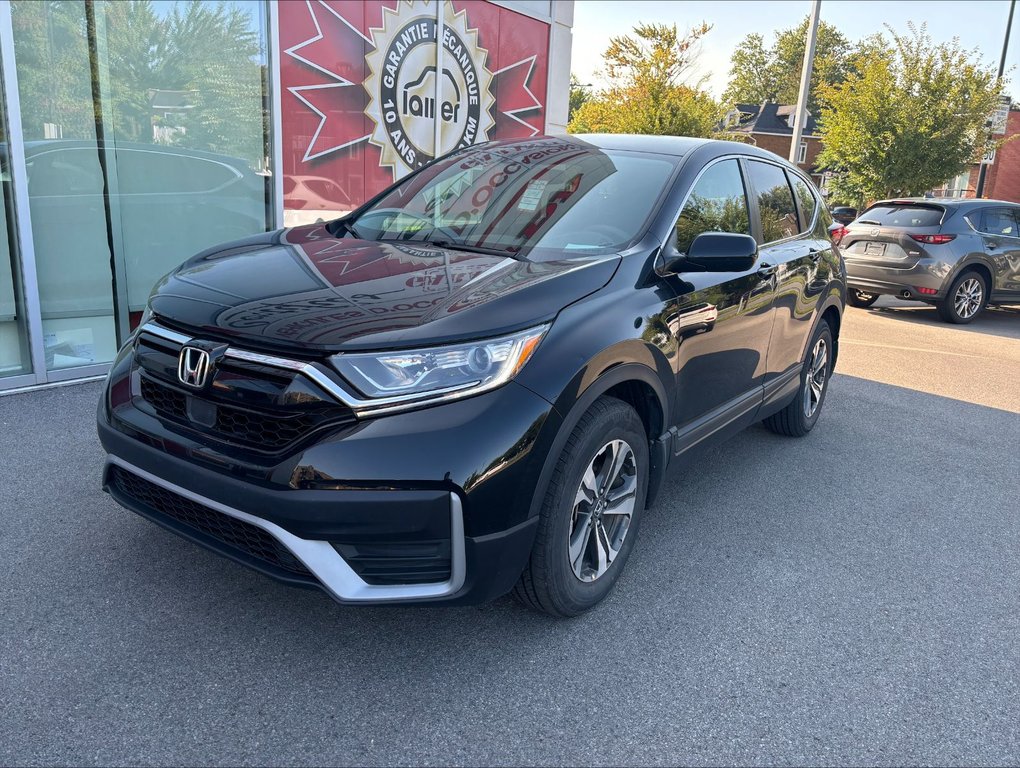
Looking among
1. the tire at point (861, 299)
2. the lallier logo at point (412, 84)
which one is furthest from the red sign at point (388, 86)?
the tire at point (861, 299)

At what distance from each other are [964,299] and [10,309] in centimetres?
1086

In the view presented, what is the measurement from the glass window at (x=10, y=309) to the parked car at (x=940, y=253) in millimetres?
9616

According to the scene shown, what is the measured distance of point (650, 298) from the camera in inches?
124

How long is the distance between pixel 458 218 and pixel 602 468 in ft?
4.45

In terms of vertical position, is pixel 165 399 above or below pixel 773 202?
below

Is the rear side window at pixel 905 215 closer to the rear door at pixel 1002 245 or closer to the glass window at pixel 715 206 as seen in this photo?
the rear door at pixel 1002 245

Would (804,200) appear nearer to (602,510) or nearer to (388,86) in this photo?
(602,510)

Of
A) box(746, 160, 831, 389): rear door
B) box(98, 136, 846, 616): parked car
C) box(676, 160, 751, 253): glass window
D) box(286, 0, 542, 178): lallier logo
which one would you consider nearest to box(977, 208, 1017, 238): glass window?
box(286, 0, 542, 178): lallier logo

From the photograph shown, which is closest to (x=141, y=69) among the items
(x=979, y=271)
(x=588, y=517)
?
(x=588, y=517)

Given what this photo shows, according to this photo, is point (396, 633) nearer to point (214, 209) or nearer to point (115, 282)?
point (115, 282)

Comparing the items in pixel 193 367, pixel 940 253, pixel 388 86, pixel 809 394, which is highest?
pixel 388 86

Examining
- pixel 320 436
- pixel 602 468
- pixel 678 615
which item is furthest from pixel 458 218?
pixel 678 615

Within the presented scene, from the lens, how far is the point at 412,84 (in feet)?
28.3

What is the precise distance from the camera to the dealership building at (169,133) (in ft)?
18.7
